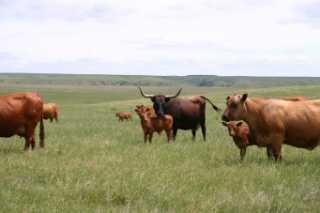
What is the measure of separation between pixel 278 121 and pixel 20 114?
634cm

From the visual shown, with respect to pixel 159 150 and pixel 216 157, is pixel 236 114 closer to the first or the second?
pixel 216 157

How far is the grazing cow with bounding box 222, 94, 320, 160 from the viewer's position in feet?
39.5

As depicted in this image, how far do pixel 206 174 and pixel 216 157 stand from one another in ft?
9.02

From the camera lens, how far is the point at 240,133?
1244 centimetres

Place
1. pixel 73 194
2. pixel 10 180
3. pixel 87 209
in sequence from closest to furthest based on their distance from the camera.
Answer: pixel 87 209 < pixel 73 194 < pixel 10 180

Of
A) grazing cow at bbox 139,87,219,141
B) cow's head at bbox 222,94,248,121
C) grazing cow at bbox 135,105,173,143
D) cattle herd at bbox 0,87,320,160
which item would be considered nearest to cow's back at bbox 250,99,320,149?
cattle herd at bbox 0,87,320,160

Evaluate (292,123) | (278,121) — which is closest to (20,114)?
(278,121)

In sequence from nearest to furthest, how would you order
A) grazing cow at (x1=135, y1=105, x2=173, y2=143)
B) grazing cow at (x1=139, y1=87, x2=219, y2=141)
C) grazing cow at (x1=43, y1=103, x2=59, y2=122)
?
grazing cow at (x1=135, y1=105, x2=173, y2=143) < grazing cow at (x1=139, y1=87, x2=219, y2=141) < grazing cow at (x1=43, y1=103, x2=59, y2=122)

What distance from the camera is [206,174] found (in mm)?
9961

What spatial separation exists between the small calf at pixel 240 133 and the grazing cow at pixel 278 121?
13 centimetres

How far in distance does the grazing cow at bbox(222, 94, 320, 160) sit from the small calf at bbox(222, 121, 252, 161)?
0.13 metres

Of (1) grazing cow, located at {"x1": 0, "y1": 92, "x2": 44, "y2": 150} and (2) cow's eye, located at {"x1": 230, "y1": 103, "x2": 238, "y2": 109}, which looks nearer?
(2) cow's eye, located at {"x1": 230, "y1": 103, "x2": 238, "y2": 109}

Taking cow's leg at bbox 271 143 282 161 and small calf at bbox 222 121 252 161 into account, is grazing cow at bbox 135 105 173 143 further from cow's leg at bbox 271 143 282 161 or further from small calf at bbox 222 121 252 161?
cow's leg at bbox 271 143 282 161

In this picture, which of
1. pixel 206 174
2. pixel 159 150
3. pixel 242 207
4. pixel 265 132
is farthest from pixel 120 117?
Result: pixel 242 207
